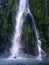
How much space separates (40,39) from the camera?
1718 inches

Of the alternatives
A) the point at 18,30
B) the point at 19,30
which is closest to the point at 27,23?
the point at 19,30

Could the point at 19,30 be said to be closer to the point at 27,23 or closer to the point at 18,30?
the point at 18,30

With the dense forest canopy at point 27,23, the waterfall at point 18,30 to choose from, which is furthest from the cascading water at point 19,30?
the dense forest canopy at point 27,23

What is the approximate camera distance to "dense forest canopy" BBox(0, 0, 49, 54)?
42781 millimetres

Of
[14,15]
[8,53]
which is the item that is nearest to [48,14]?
[14,15]

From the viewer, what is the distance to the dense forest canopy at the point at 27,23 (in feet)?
140

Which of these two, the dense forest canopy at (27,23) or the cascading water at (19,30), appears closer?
the dense forest canopy at (27,23)

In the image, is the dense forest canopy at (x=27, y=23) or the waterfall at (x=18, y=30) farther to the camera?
the waterfall at (x=18, y=30)

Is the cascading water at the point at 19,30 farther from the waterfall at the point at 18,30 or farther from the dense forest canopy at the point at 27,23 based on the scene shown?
the dense forest canopy at the point at 27,23

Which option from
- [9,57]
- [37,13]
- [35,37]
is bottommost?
[9,57]

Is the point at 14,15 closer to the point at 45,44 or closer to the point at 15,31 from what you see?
the point at 15,31

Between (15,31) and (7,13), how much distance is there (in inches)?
100

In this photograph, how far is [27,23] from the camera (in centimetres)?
4375

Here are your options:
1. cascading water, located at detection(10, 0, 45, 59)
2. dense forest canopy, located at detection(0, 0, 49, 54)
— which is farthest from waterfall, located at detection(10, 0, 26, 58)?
dense forest canopy, located at detection(0, 0, 49, 54)
